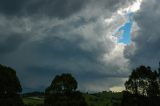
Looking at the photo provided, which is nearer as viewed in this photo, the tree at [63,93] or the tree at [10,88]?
the tree at [10,88]

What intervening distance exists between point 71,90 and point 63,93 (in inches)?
89.5

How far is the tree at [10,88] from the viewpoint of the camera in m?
101

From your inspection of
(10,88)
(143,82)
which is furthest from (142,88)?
(10,88)

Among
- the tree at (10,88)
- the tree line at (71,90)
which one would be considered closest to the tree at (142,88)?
the tree line at (71,90)

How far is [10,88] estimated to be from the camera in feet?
337

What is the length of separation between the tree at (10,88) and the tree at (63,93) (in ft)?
26.9

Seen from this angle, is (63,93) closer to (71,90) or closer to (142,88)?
(71,90)

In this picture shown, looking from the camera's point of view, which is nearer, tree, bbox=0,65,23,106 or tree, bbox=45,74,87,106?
tree, bbox=0,65,23,106

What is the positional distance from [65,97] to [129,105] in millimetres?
17323

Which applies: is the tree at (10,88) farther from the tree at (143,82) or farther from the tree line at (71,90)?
the tree at (143,82)

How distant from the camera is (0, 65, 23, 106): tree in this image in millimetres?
101188

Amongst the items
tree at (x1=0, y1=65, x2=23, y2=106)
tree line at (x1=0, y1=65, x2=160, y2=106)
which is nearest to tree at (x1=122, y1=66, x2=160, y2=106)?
tree line at (x1=0, y1=65, x2=160, y2=106)

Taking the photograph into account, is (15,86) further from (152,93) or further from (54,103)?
(152,93)

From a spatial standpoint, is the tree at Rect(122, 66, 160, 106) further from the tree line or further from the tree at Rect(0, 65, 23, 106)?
the tree at Rect(0, 65, 23, 106)
